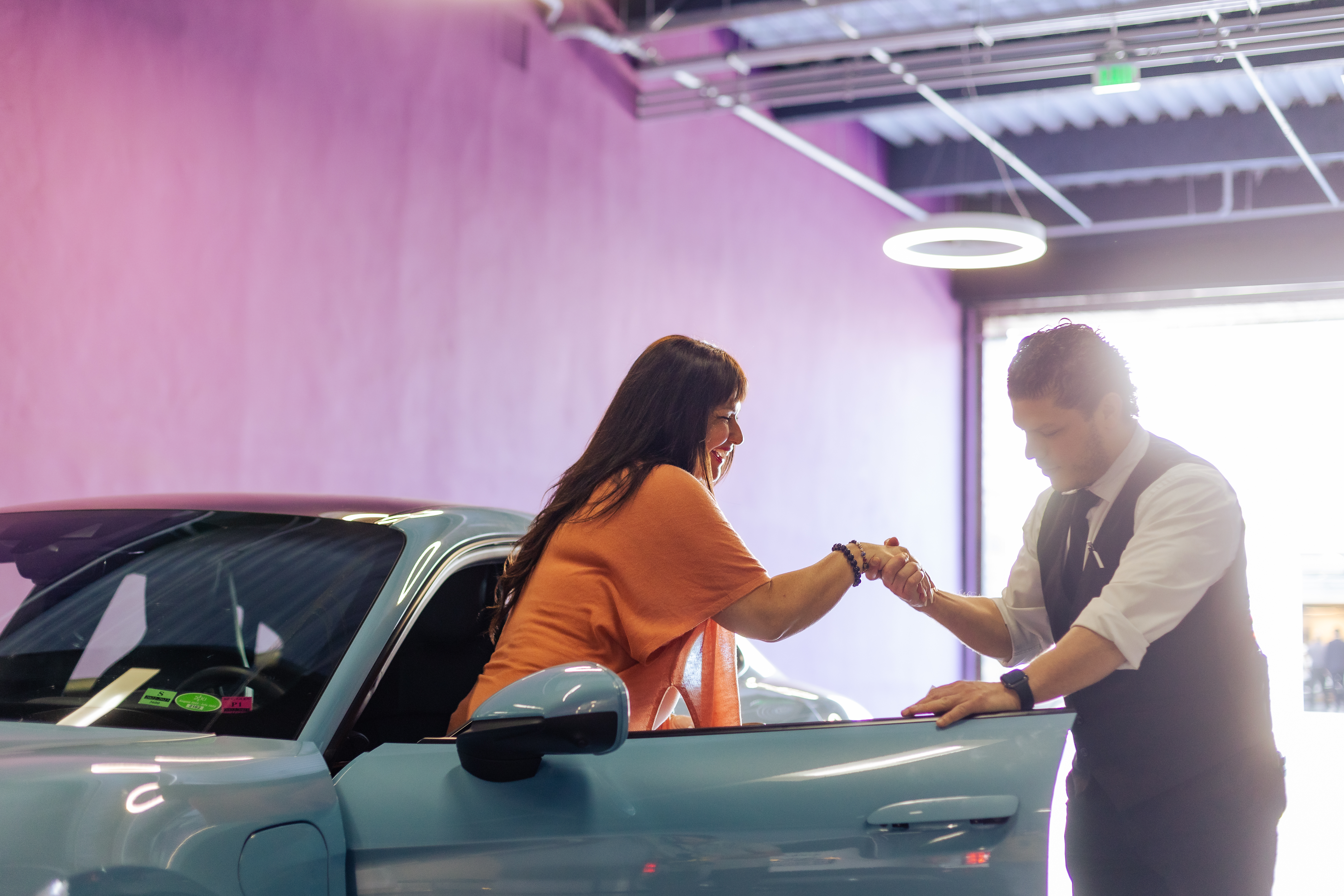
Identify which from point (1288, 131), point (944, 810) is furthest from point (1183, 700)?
point (1288, 131)

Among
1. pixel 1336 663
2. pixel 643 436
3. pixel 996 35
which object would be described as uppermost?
pixel 996 35

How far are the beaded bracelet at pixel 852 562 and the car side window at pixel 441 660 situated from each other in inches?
22.7

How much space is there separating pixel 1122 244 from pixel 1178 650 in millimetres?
9513

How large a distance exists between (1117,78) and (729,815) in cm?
497

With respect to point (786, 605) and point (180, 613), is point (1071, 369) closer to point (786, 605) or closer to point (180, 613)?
point (786, 605)

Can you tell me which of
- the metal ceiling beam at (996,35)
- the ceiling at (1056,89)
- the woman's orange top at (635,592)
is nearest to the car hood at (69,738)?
the woman's orange top at (635,592)

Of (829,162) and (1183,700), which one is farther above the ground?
(829,162)

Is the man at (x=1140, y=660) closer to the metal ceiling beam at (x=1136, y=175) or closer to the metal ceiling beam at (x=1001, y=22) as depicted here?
the metal ceiling beam at (x=1001, y=22)

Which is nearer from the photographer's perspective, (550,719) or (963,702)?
(550,719)

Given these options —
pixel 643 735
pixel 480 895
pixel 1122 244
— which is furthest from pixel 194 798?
pixel 1122 244

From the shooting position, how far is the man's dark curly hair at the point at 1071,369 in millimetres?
1914

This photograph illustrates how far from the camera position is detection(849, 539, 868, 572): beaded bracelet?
1.92 metres

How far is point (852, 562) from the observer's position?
74.7 inches

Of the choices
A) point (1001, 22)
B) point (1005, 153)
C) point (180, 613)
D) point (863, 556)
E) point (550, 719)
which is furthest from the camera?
point (1005, 153)
